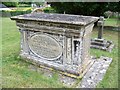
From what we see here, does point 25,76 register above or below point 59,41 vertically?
below

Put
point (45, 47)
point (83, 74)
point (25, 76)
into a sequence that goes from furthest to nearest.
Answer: point (45, 47) < point (83, 74) < point (25, 76)

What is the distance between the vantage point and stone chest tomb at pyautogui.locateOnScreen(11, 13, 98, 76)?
5.80m

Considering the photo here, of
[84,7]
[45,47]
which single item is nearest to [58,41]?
[45,47]

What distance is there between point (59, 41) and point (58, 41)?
4cm

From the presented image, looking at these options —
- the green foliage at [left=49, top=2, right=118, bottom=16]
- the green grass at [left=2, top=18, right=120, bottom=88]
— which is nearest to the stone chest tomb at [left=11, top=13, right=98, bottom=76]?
the green grass at [left=2, top=18, right=120, bottom=88]

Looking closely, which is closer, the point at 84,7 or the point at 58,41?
the point at 58,41

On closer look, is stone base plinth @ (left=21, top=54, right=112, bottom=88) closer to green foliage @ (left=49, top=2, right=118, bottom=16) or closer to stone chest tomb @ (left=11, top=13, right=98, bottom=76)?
stone chest tomb @ (left=11, top=13, right=98, bottom=76)

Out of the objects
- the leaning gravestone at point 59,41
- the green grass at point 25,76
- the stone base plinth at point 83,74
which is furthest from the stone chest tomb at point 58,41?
the green grass at point 25,76

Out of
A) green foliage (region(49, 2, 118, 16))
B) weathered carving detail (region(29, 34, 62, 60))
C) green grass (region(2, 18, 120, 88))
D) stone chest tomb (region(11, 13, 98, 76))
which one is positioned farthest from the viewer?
green foliage (region(49, 2, 118, 16))

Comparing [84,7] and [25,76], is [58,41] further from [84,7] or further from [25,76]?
[84,7]

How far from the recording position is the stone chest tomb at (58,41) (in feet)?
19.0

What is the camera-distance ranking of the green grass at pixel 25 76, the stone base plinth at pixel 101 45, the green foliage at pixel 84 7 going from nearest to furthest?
the green grass at pixel 25 76 → the stone base plinth at pixel 101 45 → the green foliage at pixel 84 7

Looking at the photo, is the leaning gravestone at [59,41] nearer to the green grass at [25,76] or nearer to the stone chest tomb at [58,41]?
the stone chest tomb at [58,41]

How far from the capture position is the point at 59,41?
6.14 m
